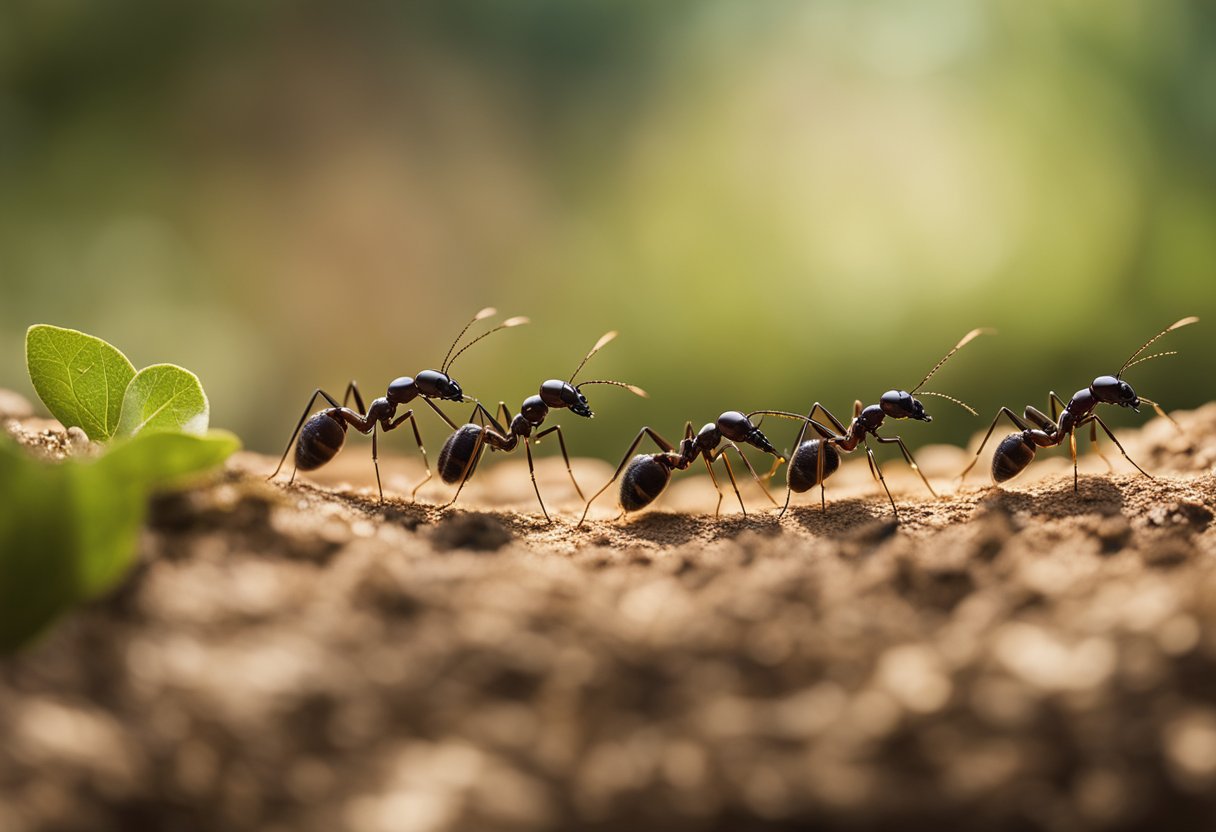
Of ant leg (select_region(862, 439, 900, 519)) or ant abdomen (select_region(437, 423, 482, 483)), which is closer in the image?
ant leg (select_region(862, 439, 900, 519))

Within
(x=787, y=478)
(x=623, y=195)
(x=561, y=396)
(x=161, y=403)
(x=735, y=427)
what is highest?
(x=623, y=195)

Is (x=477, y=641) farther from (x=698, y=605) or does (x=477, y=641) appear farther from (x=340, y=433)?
(x=340, y=433)

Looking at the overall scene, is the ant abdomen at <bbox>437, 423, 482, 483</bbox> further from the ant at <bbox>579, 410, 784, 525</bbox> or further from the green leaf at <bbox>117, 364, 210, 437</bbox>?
the green leaf at <bbox>117, 364, 210, 437</bbox>

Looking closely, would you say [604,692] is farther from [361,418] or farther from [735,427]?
[361,418]

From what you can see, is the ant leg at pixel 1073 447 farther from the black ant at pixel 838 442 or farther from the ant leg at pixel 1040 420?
the black ant at pixel 838 442

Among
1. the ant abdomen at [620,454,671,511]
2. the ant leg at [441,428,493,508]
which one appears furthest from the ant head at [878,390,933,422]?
the ant leg at [441,428,493,508]

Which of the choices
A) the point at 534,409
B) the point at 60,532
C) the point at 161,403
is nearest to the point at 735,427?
the point at 534,409
